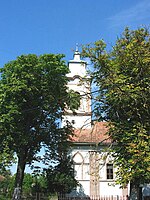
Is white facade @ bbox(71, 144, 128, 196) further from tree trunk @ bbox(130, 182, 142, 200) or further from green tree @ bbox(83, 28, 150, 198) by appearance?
green tree @ bbox(83, 28, 150, 198)

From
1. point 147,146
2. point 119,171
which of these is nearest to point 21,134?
point 119,171

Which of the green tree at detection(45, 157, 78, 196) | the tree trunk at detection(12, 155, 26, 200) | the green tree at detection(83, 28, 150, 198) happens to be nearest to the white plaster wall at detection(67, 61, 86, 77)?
the green tree at detection(45, 157, 78, 196)

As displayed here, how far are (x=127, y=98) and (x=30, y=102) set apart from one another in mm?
11102

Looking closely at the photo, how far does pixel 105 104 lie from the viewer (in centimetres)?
1836

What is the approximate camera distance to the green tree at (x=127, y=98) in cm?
1528

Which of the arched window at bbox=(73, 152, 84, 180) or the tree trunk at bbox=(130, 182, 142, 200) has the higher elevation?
the arched window at bbox=(73, 152, 84, 180)

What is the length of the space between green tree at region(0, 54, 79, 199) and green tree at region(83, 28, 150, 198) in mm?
5435

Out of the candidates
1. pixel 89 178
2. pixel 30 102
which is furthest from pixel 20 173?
pixel 89 178

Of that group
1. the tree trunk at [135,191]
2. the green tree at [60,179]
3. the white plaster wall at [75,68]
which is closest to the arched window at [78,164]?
the green tree at [60,179]

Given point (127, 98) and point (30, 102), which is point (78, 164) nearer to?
point (30, 102)

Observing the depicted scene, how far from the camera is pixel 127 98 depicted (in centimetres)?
1599

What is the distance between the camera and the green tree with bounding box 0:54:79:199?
2347 cm

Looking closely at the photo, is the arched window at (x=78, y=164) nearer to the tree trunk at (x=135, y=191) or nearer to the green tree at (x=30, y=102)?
the green tree at (x=30, y=102)

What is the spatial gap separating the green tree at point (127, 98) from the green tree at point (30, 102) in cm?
544
